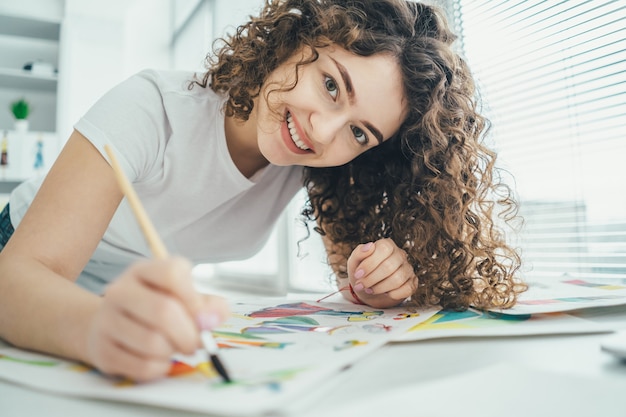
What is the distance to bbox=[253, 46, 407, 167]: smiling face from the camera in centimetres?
76

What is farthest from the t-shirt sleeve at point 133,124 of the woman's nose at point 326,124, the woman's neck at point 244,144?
the woman's nose at point 326,124

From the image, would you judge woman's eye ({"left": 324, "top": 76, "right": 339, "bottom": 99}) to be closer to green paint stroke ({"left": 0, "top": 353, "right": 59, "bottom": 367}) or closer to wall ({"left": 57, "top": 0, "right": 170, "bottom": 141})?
green paint stroke ({"left": 0, "top": 353, "right": 59, "bottom": 367})

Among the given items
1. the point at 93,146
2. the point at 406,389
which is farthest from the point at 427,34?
the point at 406,389

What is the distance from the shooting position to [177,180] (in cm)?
90

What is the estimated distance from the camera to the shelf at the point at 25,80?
2.82 m

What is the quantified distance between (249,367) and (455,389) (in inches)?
6.6

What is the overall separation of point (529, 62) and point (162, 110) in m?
1.02

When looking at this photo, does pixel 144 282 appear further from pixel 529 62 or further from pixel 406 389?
pixel 529 62

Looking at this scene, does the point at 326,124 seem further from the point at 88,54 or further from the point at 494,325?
the point at 88,54

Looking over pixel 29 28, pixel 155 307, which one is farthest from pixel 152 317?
pixel 29 28

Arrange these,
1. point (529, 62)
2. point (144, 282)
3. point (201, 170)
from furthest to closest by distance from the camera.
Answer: point (529, 62)
point (201, 170)
point (144, 282)

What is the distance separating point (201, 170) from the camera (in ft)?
3.02

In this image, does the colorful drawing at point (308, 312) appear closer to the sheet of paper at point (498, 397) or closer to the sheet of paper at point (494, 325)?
the sheet of paper at point (494, 325)

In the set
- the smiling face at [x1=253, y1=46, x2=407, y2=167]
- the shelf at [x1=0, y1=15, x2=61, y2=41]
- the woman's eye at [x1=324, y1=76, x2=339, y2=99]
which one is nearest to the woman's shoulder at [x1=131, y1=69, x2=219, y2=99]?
the smiling face at [x1=253, y1=46, x2=407, y2=167]
